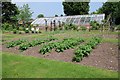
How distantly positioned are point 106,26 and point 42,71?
20778 millimetres

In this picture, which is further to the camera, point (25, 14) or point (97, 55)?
point (25, 14)

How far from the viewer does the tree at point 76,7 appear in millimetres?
65562

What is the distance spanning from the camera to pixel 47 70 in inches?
360

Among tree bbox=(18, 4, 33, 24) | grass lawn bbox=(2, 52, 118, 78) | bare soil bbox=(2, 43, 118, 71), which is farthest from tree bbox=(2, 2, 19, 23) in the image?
grass lawn bbox=(2, 52, 118, 78)

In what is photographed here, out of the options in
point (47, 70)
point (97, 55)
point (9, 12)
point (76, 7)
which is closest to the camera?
point (47, 70)

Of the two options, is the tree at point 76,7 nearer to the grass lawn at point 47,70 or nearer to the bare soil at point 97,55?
the bare soil at point 97,55

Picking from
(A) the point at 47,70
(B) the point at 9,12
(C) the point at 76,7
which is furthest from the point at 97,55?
(C) the point at 76,7

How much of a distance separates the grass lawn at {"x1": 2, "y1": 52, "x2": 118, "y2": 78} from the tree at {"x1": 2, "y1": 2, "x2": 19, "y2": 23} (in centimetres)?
3495

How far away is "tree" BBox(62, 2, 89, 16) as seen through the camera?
6556 cm

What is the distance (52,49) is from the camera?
12312 millimetres

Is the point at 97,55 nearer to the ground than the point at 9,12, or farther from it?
nearer to the ground

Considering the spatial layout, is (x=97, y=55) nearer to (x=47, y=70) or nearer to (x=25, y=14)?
(x=47, y=70)

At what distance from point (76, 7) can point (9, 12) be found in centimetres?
2523

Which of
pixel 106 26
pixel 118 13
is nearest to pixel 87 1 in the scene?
pixel 118 13
